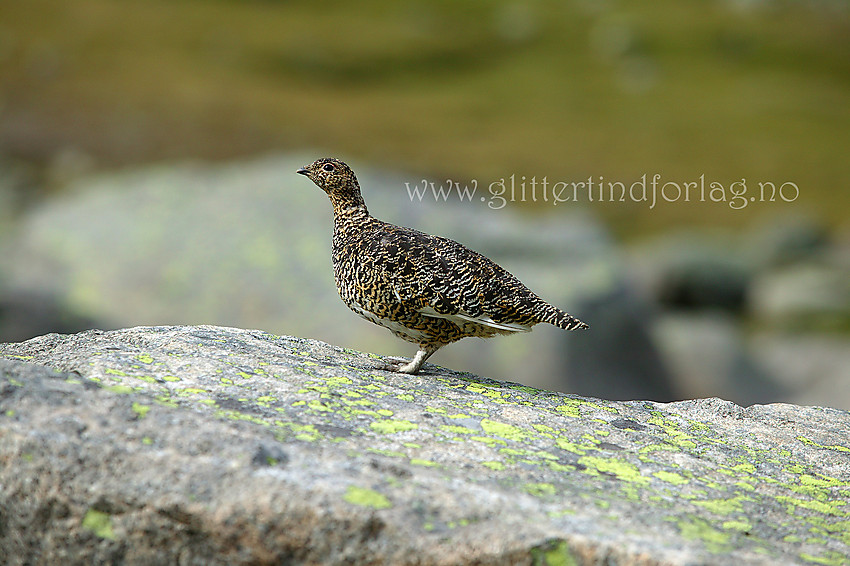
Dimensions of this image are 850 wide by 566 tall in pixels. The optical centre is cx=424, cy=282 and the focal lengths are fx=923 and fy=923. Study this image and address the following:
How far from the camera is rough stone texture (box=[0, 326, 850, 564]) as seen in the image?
12.8 ft

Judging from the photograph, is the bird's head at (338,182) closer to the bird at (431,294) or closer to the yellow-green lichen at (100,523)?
the bird at (431,294)

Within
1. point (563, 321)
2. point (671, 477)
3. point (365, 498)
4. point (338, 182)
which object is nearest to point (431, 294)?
point (563, 321)

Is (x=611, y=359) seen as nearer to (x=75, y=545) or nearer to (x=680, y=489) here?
(x=680, y=489)

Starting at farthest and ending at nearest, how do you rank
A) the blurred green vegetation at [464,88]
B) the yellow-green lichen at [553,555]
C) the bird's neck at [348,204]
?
the blurred green vegetation at [464,88]
the bird's neck at [348,204]
the yellow-green lichen at [553,555]

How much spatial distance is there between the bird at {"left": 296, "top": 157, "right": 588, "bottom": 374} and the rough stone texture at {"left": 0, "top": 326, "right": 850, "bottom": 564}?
0.89 metres

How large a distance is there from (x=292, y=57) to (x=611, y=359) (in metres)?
29.1

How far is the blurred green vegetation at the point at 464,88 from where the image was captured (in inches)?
1154

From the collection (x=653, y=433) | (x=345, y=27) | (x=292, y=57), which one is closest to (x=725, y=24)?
(x=345, y=27)

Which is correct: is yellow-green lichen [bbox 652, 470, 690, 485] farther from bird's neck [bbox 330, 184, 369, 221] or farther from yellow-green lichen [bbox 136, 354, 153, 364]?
bird's neck [bbox 330, 184, 369, 221]

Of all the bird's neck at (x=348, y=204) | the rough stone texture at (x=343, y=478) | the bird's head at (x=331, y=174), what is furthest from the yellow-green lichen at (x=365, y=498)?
the bird's head at (x=331, y=174)

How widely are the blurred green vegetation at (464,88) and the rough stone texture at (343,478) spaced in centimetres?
2000

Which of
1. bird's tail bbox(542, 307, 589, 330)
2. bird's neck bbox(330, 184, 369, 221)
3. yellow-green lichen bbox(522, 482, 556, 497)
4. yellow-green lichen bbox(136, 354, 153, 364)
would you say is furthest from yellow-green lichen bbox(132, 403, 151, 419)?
bird's neck bbox(330, 184, 369, 221)

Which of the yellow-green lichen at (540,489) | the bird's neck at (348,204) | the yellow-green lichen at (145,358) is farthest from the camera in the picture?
the bird's neck at (348,204)

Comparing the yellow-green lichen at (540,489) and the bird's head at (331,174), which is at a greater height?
the bird's head at (331,174)
